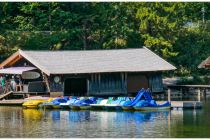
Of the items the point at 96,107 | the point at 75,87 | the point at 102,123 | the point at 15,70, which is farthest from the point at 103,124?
the point at 75,87

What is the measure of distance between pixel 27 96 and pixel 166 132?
25026mm

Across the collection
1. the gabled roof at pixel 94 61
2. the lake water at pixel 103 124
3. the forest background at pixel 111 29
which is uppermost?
the forest background at pixel 111 29

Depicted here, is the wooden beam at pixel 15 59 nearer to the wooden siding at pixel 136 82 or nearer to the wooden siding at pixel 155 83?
the wooden siding at pixel 136 82

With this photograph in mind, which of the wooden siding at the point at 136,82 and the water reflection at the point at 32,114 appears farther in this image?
the wooden siding at the point at 136,82

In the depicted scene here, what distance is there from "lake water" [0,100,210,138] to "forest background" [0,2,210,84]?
25.5 m

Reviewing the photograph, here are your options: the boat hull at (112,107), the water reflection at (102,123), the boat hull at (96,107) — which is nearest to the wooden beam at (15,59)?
the water reflection at (102,123)

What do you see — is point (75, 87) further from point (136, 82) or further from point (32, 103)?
point (32, 103)

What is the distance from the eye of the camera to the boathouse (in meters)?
67.4

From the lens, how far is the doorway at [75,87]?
6975 centimetres

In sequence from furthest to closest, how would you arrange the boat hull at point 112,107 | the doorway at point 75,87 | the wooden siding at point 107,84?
the doorway at point 75,87
the wooden siding at point 107,84
the boat hull at point 112,107

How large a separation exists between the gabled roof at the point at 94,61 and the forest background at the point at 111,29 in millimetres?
11758

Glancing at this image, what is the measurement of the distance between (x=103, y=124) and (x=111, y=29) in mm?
37481

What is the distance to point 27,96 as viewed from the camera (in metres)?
67.5

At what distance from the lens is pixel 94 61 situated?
69.5m
